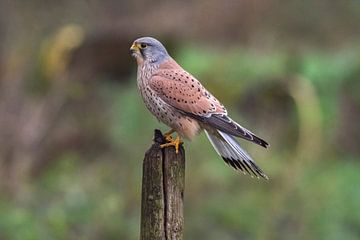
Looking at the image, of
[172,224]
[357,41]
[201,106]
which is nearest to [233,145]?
[201,106]

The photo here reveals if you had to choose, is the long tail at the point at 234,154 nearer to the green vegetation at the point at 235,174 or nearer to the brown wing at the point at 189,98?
the brown wing at the point at 189,98

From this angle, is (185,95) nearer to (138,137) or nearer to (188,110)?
(188,110)

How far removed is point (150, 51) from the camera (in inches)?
211

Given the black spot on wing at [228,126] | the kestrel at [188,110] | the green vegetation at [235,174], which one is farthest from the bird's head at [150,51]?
the green vegetation at [235,174]

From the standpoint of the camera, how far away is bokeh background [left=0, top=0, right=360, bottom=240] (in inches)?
309

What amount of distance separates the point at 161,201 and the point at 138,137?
459 cm

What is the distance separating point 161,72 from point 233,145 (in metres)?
0.59

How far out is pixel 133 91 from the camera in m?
10.1

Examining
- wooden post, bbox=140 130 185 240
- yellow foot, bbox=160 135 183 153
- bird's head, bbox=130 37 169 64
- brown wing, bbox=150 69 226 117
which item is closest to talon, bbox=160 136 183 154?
yellow foot, bbox=160 135 183 153

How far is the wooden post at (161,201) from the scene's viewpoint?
167 inches

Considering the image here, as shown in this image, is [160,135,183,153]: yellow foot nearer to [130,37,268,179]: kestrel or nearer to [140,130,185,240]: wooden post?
[140,130,185,240]: wooden post

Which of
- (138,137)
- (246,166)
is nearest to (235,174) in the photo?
(138,137)

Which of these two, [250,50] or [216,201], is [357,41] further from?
[216,201]

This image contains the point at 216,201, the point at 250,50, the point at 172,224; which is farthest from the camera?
the point at 250,50
